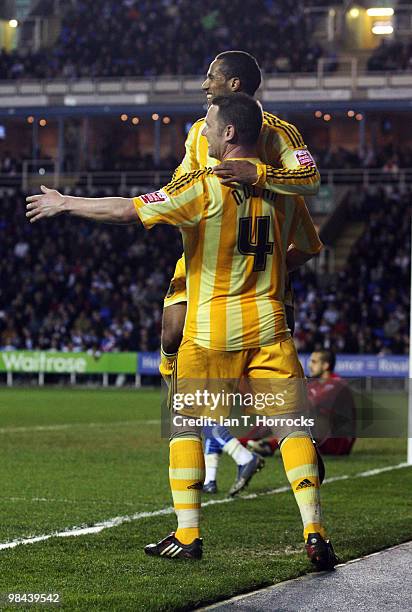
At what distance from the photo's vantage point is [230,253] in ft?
18.4

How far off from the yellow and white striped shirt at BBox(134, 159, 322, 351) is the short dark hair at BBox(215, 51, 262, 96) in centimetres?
63

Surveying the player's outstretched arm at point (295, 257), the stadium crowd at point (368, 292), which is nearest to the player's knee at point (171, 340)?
the player's outstretched arm at point (295, 257)

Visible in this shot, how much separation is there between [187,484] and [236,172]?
1.52m

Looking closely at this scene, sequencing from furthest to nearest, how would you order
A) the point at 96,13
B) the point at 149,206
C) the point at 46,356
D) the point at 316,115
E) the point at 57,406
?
1. the point at 96,13
2. the point at 316,115
3. the point at 46,356
4. the point at 57,406
5. the point at 149,206

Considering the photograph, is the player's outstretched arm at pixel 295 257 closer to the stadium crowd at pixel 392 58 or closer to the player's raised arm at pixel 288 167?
the player's raised arm at pixel 288 167

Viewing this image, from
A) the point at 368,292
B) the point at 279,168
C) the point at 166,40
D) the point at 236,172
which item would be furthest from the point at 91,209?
the point at 166,40

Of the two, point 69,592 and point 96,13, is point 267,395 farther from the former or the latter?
point 96,13

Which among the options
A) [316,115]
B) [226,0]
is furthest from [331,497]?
[226,0]

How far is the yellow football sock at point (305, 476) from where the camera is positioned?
224 inches

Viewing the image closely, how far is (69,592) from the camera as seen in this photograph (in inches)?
197

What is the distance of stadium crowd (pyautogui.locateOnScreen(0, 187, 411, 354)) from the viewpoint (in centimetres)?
3222

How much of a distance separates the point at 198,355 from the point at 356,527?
87.6 inches

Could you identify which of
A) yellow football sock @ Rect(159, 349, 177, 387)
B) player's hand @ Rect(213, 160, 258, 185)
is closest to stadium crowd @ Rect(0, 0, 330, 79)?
yellow football sock @ Rect(159, 349, 177, 387)

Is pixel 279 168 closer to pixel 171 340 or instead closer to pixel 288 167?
pixel 288 167
